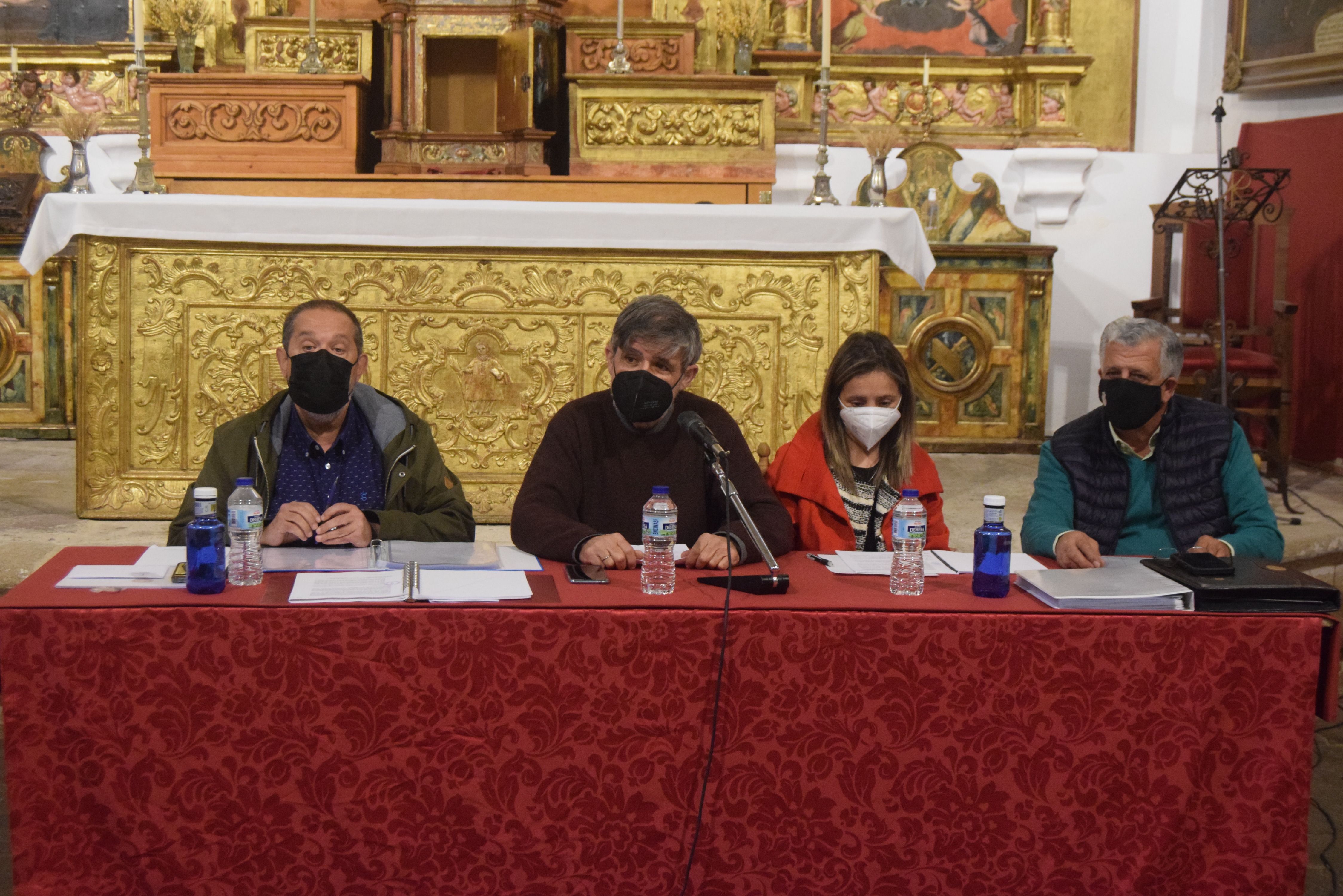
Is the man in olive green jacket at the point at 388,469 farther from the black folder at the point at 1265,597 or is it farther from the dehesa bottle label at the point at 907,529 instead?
the black folder at the point at 1265,597

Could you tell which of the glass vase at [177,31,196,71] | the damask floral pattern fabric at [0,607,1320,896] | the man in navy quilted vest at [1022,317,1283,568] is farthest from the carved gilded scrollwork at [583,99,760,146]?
the damask floral pattern fabric at [0,607,1320,896]

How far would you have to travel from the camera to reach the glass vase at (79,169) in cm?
634

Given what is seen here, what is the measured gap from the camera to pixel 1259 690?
7.50ft

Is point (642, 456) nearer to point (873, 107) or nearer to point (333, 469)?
point (333, 469)

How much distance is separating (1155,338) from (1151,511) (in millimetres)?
422

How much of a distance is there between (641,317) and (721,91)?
342cm

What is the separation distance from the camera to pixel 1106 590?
7.85 feet

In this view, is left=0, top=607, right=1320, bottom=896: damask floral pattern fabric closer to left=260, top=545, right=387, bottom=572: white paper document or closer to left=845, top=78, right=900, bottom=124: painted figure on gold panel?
left=260, top=545, right=387, bottom=572: white paper document

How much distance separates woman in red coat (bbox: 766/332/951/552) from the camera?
303 centimetres

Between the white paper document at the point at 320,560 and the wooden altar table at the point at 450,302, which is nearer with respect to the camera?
the white paper document at the point at 320,560

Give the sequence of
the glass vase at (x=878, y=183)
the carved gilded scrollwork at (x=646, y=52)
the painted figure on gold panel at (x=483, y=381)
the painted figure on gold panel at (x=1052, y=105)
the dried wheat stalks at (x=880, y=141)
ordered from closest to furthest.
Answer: the painted figure on gold panel at (x=483, y=381)
the glass vase at (x=878, y=183)
the carved gilded scrollwork at (x=646, y=52)
the dried wheat stalks at (x=880, y=141)
the painted figure on gold panel at (x=1052, y=105)

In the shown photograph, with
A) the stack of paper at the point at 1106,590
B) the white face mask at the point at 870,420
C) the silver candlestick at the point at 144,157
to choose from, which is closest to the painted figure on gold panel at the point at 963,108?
the silver candlestick at the point at 144,157

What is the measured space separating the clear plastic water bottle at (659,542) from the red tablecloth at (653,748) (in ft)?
0.29

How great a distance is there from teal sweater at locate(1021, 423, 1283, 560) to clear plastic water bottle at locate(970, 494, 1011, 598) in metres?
0.54
